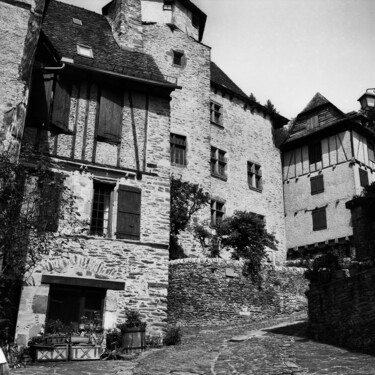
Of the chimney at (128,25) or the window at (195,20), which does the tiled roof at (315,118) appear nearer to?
the window at (195,20)


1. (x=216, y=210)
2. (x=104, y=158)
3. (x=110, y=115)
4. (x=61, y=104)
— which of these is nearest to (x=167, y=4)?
(x=216, y=210)

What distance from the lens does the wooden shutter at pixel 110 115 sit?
47.0 ft

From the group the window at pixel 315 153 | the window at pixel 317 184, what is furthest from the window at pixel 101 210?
the window at pixel 315 153

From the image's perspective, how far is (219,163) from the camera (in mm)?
24672

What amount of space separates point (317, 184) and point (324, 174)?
0.59 meters

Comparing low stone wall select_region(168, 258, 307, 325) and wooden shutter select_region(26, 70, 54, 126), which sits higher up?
wooden shutter select_region(26, 70, 54, 126)

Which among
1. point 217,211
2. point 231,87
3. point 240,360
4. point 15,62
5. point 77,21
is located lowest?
point 240,360

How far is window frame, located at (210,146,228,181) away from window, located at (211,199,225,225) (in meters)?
1.25

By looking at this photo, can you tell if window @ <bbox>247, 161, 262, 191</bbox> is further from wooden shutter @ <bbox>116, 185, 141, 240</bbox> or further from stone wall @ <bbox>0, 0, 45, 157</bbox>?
stone wall @ <bbox>0, 0, 45, 157</bbox>

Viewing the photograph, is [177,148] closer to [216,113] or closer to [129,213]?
[216,113]

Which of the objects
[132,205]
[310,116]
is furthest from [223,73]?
[132,205]

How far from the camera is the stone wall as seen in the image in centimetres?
1195

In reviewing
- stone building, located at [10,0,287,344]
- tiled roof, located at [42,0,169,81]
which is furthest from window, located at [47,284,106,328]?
tiled roof, located at [42,0,169,81]

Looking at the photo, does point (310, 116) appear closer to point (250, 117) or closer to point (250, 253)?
point (250, 117)
